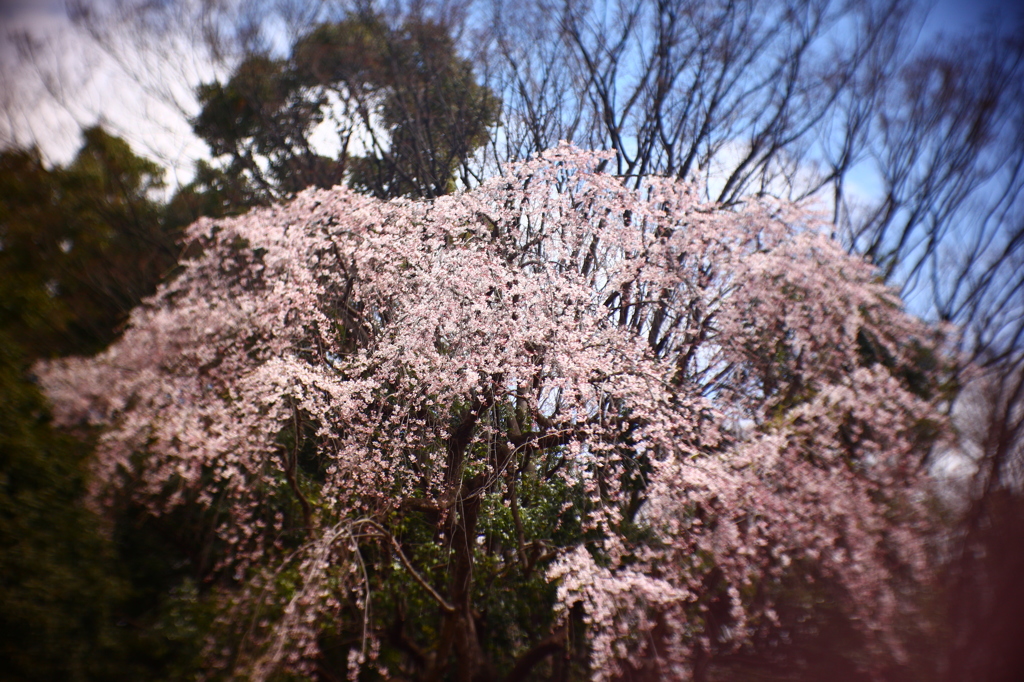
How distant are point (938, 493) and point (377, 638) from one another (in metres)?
4.52

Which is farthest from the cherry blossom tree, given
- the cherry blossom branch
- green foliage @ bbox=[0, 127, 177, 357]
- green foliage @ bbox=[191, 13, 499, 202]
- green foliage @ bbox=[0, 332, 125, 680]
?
green foliage @ bbox=[191, 13, 499, 202]

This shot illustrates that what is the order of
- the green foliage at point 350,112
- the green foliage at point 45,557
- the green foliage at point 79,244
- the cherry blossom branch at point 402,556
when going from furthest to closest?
the green foliage at point 350,112, the green foliage at point 79,244, the cherry blossom branch at point 402,556, the green foliage at point 45,557

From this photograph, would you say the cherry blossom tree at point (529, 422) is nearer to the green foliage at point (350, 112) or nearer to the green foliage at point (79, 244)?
the green foliage at point (79, 244)

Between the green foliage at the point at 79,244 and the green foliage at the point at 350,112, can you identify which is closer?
the green foliage at the point at 79,244

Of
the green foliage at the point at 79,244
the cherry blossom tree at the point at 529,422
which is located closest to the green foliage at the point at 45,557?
the cherry blossom tree at the point at 529,422

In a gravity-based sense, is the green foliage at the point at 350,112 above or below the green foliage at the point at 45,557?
above

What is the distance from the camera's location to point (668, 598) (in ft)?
12.5

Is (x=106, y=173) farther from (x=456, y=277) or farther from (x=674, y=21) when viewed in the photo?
(x=674, y=21)

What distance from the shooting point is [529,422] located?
4.89 m

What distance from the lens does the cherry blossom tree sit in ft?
13.0

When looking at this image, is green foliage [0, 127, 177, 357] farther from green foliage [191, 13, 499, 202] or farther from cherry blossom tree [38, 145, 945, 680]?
green foliage [191, 13, 499, 202]

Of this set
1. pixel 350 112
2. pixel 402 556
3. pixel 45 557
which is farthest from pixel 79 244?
pixel 402 556

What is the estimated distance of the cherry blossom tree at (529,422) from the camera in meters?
3.95

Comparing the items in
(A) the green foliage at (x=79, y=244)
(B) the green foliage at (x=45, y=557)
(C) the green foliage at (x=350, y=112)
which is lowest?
(B) the green foliage at (x=45, y=557)
